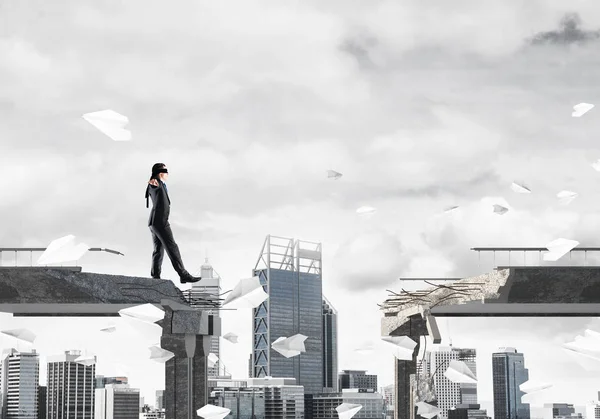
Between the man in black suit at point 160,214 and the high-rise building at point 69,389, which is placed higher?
the man in black suit at point 160,214

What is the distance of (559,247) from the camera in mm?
12508

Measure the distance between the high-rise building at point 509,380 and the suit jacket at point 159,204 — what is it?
13042cm

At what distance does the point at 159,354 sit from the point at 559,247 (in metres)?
5.69

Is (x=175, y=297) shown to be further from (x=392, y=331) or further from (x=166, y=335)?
(x=392, y=331)

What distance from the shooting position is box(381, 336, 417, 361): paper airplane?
14555 mm

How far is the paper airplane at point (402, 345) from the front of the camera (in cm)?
1455

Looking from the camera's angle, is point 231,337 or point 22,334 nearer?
point 22,334

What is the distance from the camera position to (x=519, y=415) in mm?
146375

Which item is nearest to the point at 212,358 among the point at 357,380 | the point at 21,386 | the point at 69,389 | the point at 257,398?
the point at 257,398

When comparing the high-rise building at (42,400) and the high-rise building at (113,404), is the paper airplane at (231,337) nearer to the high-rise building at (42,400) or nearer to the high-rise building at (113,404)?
the high-rise building at (113,404)

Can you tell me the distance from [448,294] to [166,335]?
167 inches

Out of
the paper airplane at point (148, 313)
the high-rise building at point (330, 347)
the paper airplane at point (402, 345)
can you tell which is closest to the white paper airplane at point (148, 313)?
the paper airplane at point (148, 313)

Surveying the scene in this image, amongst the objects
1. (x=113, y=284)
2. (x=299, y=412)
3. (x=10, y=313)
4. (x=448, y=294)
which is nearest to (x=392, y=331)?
(x=448, y=294)

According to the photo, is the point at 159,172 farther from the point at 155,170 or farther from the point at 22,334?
the point at 22,334
